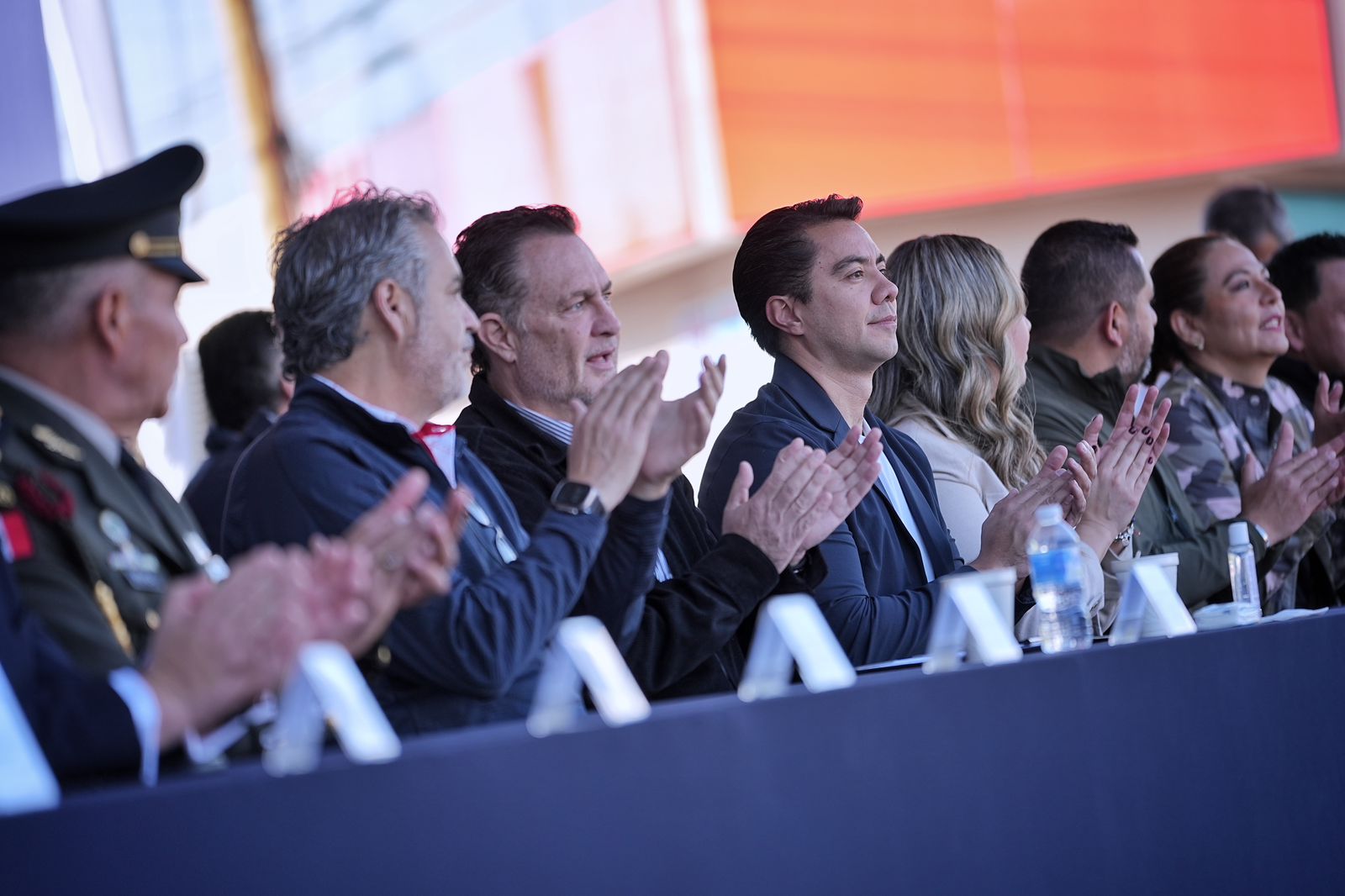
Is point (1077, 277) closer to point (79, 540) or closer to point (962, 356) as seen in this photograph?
point (962, 356)

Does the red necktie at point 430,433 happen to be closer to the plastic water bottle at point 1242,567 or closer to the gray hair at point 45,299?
the gray hair at point 45,299

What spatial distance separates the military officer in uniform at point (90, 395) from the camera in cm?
164

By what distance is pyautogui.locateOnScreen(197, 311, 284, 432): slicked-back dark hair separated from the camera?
4164mm

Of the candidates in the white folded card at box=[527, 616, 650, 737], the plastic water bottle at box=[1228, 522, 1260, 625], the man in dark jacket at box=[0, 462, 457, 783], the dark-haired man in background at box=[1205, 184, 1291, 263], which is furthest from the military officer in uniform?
the dark-haired man in background at box=[1205, 184, 1291, 263]

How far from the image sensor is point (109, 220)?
176 cm

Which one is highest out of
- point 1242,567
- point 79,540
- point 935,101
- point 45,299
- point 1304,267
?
point 935,101

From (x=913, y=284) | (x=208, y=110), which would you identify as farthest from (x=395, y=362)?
(x=208, y=110)

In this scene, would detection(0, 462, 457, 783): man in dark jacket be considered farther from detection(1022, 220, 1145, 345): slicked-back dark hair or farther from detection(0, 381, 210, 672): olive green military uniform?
detection(1022, 220, 1145, 345): slicked-back dark hair

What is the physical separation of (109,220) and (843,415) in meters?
1.76

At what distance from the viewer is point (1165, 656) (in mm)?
2115

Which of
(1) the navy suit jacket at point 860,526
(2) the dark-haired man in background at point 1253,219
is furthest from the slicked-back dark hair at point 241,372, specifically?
(2) the dark-haired man in background at point 1253,219

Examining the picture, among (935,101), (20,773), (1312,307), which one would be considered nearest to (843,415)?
(20,773)

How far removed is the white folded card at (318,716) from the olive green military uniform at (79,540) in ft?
1.08

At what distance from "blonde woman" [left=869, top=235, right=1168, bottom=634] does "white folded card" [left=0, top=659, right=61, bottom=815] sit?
7.58 feet
